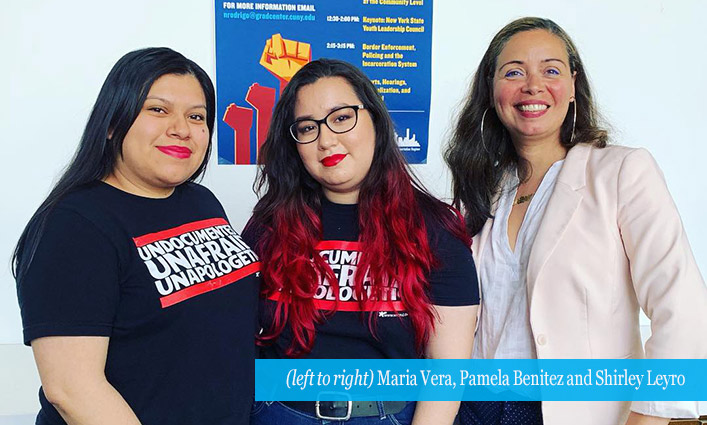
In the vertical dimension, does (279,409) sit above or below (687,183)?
below

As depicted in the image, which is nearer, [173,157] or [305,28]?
[173,157]

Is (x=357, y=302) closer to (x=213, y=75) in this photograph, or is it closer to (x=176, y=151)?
(x=176, y=151)

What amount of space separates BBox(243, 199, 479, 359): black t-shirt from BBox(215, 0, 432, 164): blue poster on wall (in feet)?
3.14

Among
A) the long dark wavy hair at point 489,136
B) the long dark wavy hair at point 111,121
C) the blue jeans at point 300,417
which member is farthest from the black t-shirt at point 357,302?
the long dark wavy hair at point 111,121

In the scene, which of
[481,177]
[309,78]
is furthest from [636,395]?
[309,78]

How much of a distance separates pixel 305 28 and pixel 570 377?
158cm

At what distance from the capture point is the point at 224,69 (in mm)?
2182

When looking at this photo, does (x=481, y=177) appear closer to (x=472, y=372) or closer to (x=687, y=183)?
(x=472, y=372)

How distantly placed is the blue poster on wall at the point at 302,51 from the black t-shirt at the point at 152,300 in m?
0.91

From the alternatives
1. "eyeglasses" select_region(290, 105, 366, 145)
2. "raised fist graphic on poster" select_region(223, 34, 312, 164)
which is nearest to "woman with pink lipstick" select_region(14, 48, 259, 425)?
"eyeglasses" select_region(290, 105, 366, 145)

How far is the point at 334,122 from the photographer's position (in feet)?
4.54

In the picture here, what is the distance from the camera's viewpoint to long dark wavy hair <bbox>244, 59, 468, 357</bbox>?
1.34 m

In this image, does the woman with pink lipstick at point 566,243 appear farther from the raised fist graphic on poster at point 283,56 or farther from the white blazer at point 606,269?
the raised fist graphic on poster at point 283,56

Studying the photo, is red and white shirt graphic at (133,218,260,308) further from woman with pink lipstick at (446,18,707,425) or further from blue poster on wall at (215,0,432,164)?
blue poster on wall at (215,0,432,164)
